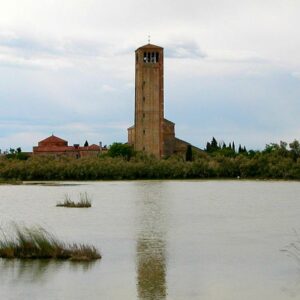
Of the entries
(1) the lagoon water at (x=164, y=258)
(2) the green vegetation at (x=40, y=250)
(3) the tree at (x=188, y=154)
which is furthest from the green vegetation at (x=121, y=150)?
(2) the green vegetation at (x=40, y=250)

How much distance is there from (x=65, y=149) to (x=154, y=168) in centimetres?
6349

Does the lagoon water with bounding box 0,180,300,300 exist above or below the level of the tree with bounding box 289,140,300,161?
below

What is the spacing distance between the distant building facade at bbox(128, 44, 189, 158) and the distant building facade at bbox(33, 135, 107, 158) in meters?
27.4

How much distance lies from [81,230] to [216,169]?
57943mm

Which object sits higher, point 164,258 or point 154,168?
point 154,168

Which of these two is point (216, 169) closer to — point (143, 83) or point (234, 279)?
point (143, 83)

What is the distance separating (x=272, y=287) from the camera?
49.1 feet

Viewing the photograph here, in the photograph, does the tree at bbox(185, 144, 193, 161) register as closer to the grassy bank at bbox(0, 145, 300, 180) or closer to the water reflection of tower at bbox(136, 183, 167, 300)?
the grassy bank at bbox(0, 145, 300, 180)

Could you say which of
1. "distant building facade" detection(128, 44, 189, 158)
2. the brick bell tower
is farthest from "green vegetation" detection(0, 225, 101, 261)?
the brick bell tower

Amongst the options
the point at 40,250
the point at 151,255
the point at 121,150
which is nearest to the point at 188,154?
the point at 121,150

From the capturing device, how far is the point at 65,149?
14275 cm

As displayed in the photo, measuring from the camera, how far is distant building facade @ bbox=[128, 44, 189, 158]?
11150cm

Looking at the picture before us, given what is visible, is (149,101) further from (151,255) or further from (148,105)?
(151,255)

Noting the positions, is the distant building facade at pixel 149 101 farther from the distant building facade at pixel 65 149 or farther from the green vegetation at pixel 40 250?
the green vegetation at pixel 40 250
